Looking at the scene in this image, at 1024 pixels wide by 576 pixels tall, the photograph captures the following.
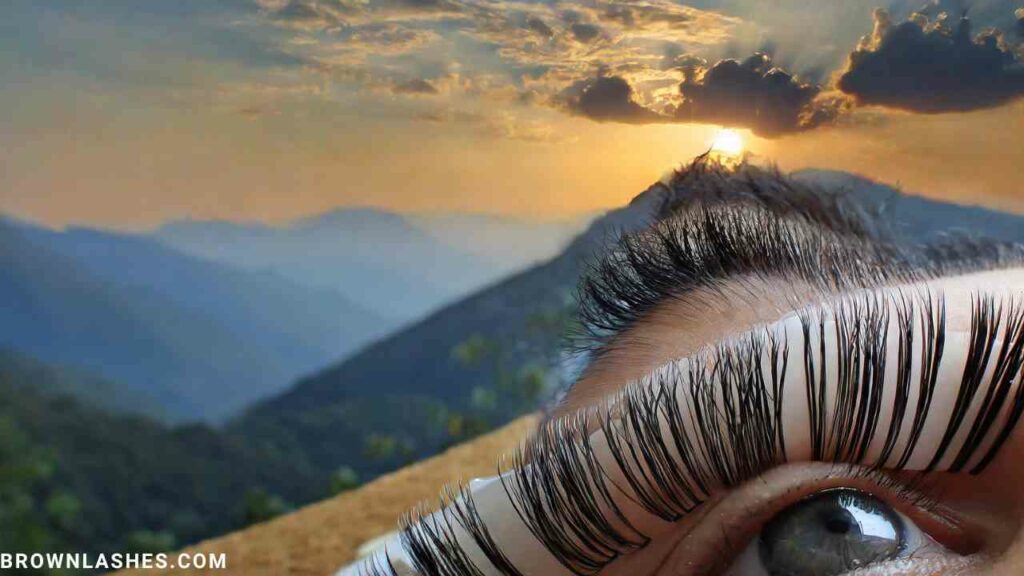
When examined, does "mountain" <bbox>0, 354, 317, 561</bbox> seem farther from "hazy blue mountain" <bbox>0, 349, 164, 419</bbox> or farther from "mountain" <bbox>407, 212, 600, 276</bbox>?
"mountain" <bbox>407, 212, 600, 276</bbox>

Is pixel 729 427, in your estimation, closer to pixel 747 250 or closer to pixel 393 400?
pixel 747 250

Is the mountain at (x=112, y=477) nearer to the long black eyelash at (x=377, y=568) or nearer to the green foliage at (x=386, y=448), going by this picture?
the green foliage at (x=386, y=448)

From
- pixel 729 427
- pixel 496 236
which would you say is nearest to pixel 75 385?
pixel 496 236

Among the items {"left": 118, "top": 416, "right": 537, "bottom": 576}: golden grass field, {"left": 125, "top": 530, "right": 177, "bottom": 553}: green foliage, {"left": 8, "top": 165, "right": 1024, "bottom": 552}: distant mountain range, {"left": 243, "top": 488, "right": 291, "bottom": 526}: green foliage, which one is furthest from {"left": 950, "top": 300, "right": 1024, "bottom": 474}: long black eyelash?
{"left": 243, "top": 488, "right": 291, "bottom": 526}: green foliage

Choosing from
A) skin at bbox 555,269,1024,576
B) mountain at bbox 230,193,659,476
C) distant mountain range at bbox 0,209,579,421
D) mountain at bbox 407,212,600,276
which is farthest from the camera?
mountain at bbox 230,193,659,476

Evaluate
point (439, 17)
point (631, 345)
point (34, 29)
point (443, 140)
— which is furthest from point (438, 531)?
point (34, 29)

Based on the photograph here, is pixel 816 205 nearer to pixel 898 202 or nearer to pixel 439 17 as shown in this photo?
pixel 898 202
